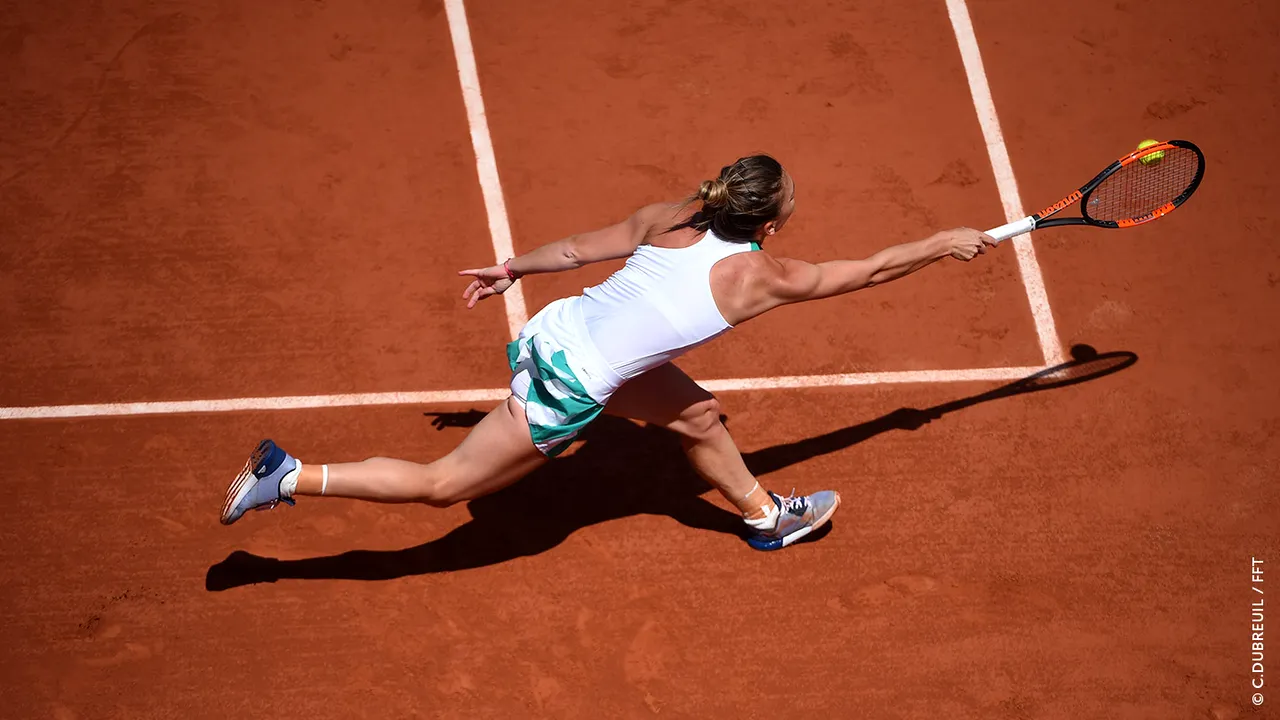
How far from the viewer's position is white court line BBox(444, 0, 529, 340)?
5773 millimetres

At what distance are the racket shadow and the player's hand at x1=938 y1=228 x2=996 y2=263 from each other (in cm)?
127

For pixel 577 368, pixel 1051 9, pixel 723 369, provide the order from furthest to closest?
pixel 1051 9 → pixel 723 369 → pixel 577 368

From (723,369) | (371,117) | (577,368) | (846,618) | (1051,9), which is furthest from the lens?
(1051,9)

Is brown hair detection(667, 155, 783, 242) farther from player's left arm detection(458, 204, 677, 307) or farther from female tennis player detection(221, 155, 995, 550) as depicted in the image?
player's left arm detection(458, 204, 677, 307)

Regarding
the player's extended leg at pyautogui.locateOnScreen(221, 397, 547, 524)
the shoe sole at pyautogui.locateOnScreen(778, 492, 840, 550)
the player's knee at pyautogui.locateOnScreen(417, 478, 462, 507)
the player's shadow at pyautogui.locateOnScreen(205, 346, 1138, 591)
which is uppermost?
the player's extended leg at pyautogui.locateOnScreen(221, 397, 547, 524)

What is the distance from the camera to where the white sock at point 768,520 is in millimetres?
4918

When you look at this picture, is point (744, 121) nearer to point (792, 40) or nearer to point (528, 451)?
point (792, 40)

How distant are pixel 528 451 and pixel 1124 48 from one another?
4.78m

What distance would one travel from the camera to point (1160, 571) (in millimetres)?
5039

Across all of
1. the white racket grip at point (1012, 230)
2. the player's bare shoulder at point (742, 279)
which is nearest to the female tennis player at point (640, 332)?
the player's bare shoulder at point (742, 279)

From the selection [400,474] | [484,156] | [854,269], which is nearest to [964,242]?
[854,269]

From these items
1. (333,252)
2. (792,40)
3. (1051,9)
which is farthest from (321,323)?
(1051,9)

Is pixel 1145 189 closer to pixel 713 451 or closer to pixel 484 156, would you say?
pixel 713 451

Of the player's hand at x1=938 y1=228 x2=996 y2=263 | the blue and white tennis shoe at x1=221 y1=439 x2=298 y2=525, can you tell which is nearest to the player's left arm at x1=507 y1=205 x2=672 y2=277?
the player's hand at x1=938 y1=228 x2=996 y2=263
